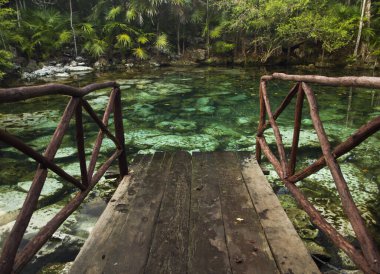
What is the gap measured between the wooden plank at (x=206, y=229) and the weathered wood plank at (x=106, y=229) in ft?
1.88

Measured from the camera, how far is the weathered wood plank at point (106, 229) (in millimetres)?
2026

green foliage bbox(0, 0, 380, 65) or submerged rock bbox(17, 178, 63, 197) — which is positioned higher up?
green foliage bbox(0, 0, 380, 65)

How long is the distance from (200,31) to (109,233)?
20694 mm

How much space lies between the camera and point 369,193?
4.38 metres

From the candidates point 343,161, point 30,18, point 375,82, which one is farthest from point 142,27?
point 375,82

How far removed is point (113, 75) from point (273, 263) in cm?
1437

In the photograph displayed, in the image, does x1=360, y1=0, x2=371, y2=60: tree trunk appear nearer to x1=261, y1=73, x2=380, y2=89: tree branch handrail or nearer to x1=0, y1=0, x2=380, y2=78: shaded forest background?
x1=0, y1=0, x2=380, y2=78: shaded forest background

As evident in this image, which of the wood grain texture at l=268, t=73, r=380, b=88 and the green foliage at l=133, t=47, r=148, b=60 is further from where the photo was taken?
the green foliage at l=133, t=47, r=148, b=60

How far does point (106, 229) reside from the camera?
2443mm

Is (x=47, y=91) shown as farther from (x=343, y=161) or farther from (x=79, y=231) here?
(x=343, y=161)

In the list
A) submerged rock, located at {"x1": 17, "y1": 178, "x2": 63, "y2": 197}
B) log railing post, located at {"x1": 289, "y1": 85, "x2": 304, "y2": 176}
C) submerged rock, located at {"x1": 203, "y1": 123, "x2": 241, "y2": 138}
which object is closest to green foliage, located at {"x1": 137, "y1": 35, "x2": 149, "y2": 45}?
submerged rock, located at {"x1": 203, "y1": 123, "x2": 241, "y2": 138}

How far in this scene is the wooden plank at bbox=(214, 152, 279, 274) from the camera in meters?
2.00

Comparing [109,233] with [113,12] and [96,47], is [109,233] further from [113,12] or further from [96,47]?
[113,12]

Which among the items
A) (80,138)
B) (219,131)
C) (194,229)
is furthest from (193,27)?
(194,229)
